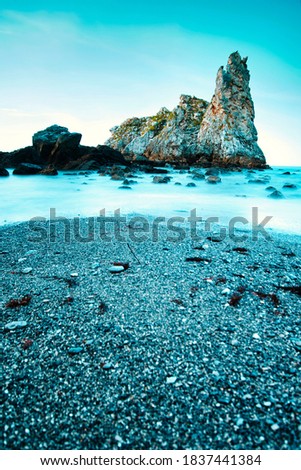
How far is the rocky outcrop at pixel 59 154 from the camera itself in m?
29.3

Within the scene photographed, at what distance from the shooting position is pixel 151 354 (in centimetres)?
250

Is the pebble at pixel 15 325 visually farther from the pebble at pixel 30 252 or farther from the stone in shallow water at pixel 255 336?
the stone in shallow water at pixel 255 336

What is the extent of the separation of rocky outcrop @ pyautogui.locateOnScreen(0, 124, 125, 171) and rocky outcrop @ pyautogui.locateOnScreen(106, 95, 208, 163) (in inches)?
425

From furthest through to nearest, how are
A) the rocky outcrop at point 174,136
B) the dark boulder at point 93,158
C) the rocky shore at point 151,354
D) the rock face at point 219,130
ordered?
1. the rocky outcrop at point 174,136
2. the rock face at point 219,130
3. the dark boulder at point 93,158
4. the rocky shore at point 151,354

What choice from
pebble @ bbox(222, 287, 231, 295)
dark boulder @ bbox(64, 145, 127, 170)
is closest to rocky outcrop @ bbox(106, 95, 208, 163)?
dark boulder @ bbox(64, 145, 127, 170)

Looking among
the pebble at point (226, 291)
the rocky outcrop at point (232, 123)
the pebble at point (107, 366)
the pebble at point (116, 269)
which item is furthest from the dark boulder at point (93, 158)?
the pebble at point (107, 366)

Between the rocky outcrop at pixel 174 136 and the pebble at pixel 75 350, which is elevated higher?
the rocky outcrop at pixel 174 136

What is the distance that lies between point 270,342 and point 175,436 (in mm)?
1436

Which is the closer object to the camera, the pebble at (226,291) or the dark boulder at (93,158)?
the pebble at (226,291)

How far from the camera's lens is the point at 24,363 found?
2396 millimetres

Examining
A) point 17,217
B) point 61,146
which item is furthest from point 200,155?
point 17,217

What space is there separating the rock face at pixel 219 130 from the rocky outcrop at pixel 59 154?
11.4 meters

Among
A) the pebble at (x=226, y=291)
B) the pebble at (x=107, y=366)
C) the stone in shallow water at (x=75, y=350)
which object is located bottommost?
the pebble at (x=107, y=366)

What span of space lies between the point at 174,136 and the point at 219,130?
9076 mm
